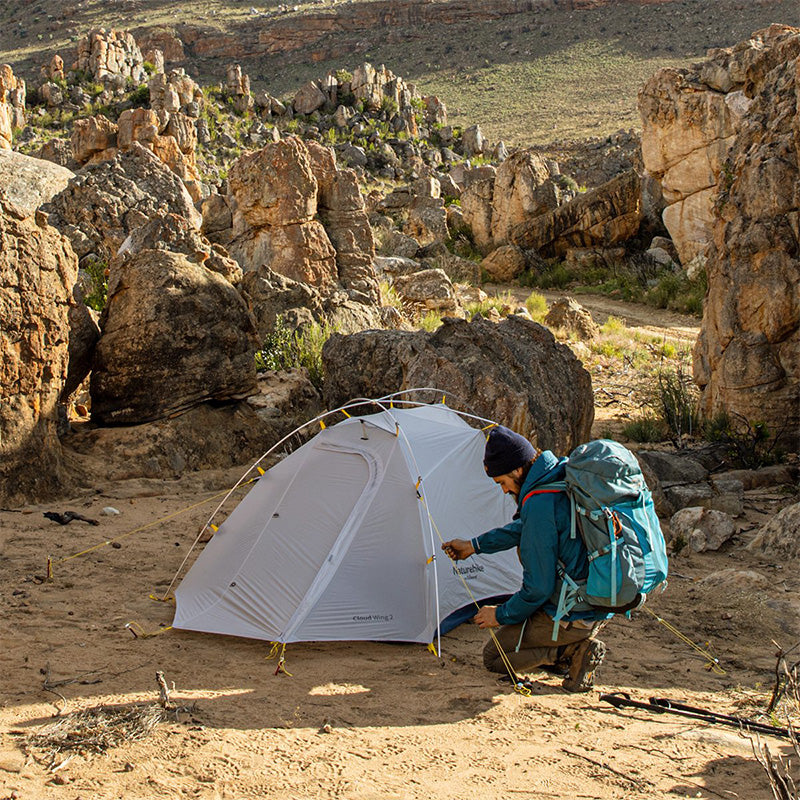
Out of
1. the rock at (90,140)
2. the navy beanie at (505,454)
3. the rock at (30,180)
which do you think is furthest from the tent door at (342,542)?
the rock at (90,140)

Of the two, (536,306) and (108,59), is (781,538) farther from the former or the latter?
(108,59)

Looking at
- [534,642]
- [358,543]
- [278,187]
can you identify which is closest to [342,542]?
[358,543]

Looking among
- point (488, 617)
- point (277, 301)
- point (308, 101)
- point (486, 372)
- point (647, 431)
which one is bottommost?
point (647, 431)

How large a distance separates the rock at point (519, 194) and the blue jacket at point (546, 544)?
64.1 feet

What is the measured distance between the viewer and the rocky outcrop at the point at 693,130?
63.1 feet

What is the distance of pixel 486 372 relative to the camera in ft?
26.9

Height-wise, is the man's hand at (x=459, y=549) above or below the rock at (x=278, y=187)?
below

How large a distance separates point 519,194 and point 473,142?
19.0 meters

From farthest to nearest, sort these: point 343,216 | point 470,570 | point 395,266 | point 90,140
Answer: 1. point 90,140
2. point 395,266
3. point 343,216
4. point 470,570

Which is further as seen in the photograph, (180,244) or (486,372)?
(180,244)

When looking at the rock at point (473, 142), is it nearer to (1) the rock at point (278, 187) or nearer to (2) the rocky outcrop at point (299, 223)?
(2) the rocky outcrop at point (299, 223)

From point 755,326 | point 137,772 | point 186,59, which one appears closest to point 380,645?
point 137,772

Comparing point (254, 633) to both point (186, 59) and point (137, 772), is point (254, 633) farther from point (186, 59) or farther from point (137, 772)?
point (186, 59)

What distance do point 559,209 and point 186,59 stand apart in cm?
4716
